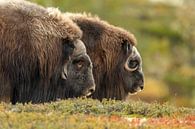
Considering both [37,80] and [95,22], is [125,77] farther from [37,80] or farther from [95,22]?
[37,80]

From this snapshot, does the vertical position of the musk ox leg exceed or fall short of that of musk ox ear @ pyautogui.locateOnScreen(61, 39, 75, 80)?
it falls short

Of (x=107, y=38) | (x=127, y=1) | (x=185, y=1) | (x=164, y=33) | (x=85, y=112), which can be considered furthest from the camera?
(x=127, y=1)

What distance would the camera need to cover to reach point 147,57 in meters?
41.6

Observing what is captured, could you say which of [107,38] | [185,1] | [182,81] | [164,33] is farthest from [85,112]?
[164,33]

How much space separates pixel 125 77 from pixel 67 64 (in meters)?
1.88

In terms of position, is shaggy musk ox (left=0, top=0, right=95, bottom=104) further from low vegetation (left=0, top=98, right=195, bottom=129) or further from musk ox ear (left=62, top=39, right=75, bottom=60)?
low vegetation (left=0, top=98, right=195, bottom=129)

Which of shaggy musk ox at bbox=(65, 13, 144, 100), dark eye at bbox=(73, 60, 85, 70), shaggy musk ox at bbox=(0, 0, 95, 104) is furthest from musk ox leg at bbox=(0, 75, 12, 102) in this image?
shaggy musk ox at bbox=(65, 13, 144, 100)

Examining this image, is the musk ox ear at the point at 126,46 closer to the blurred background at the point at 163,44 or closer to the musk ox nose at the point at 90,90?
the musk ox nose at the point at 90,90

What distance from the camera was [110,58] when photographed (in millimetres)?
12914

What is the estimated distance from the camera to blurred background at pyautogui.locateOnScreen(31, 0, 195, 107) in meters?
38.4

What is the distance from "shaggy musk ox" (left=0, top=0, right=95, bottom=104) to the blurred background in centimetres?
2329

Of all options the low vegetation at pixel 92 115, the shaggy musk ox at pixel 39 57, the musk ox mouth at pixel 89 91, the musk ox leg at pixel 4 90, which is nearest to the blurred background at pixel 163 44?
the musk ox mouth at pixel 89 91

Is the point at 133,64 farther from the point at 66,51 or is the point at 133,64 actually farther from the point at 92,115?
the point at 92,115

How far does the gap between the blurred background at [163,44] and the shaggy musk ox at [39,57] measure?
2329cm
